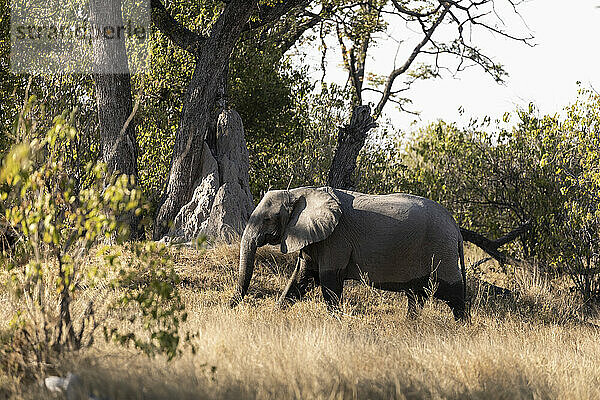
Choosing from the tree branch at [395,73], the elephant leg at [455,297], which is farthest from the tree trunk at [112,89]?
the tree branch at [395,73]

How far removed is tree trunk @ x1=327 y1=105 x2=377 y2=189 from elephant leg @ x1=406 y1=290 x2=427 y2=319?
3.56m

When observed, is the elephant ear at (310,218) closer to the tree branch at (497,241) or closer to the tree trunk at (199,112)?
the tree trunk at (199,112)

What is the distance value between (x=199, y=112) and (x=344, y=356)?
7.13 m

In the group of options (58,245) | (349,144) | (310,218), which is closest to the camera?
(58,245)

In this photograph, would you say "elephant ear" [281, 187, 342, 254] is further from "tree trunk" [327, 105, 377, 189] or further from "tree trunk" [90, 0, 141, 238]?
"tree trunk" [90, 0, 141, 238]

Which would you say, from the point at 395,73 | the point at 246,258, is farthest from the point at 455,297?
the point at 395,73

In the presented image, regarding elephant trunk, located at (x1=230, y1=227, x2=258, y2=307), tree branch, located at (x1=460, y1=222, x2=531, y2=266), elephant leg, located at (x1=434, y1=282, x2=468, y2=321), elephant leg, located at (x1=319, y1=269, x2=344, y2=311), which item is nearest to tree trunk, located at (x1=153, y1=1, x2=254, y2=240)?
elephant trunk, located at (x1=230, y1=227, x2=258, y2=307)

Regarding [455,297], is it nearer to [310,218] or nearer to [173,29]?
[310,218]

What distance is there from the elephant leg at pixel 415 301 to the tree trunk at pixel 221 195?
3.03m

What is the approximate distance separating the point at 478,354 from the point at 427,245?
8.00 ft

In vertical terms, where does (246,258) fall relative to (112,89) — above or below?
below

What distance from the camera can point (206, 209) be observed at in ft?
36.7

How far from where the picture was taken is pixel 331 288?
26.4ft

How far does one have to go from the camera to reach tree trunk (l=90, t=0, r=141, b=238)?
38.8 feet
